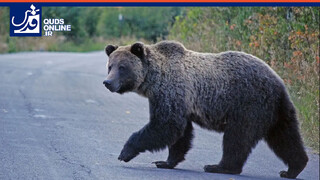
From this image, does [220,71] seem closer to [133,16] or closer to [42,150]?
[133,16]

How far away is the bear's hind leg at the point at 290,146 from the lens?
7691 millimetres

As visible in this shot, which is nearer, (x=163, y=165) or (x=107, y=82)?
(x=107, y=82)

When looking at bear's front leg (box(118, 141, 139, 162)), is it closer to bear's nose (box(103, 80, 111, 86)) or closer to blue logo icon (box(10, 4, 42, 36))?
bear's nose (box(103, 80, 111, 86))

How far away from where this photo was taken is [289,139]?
771 cm

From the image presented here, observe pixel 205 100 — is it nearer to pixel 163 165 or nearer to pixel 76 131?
pixel 163 165

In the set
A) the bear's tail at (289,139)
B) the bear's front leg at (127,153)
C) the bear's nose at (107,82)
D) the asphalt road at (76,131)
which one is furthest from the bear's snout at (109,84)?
the bear's tail at (289,139)

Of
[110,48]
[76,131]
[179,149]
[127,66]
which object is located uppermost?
[110,48]

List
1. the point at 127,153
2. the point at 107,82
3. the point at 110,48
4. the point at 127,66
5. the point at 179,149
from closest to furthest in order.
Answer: the point at 107,82 → the point at 127,153 → the point at 127,66 → the point at 110,48 → the point at 179,149

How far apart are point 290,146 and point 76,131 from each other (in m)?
2.36

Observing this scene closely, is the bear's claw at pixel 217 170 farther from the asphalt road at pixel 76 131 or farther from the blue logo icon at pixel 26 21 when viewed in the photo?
the blue logo icon at pixel 26 21

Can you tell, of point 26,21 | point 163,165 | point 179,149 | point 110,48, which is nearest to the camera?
point 26,21

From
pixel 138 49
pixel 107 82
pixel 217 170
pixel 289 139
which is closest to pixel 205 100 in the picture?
pixel 217 170

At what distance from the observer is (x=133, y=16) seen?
7.64 metres

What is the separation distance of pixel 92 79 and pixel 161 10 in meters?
4.02
